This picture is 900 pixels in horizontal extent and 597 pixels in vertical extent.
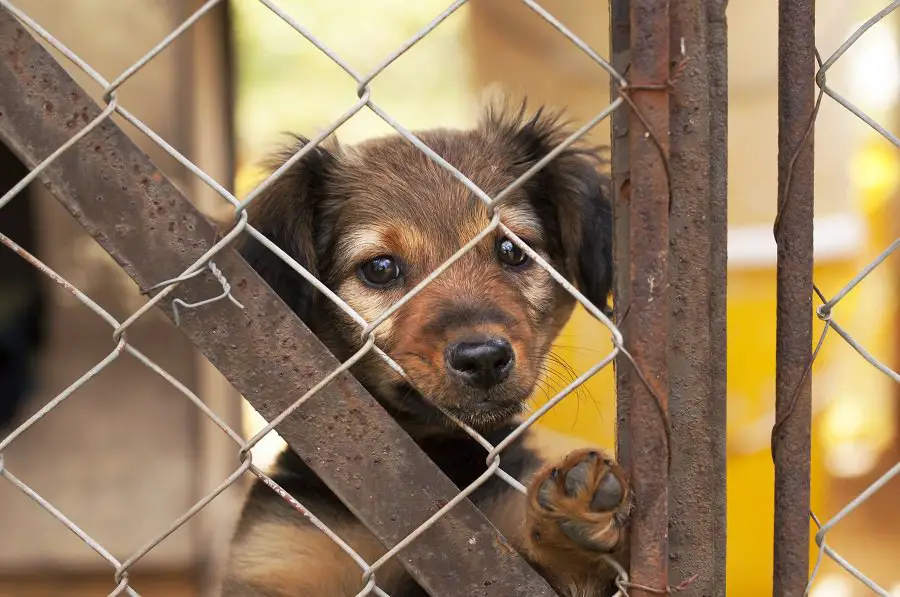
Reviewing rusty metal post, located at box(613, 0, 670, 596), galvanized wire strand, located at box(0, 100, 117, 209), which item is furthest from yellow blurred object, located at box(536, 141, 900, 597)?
galvanized wire strand, located at box(0, 100, 117, 209)

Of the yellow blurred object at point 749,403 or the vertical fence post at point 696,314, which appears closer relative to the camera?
the vertical fence post at point 696,314

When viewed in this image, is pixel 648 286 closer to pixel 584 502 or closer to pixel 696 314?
pixel 696 314

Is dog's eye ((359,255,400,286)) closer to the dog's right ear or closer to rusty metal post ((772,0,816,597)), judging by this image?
the dog's right ear

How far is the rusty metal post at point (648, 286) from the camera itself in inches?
53.4

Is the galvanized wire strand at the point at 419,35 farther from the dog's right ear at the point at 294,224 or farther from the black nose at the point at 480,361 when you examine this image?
the dog's right ear at the point at 294,224

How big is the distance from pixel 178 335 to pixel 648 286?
444cm

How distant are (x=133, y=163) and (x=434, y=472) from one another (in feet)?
2.25

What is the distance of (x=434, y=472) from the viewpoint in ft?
5.05

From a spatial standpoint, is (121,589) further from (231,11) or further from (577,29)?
(231,11)

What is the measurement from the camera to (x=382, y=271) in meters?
2.57

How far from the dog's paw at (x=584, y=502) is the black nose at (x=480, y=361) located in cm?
45

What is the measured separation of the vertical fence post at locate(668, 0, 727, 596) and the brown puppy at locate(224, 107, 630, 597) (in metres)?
0.33

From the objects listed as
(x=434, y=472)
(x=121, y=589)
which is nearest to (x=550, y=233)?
(x=434, y=472)

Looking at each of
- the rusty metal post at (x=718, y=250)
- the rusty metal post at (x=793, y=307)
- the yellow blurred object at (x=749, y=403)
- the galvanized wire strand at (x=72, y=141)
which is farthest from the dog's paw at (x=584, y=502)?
the yellow blurred object at (x=749, y=403)
